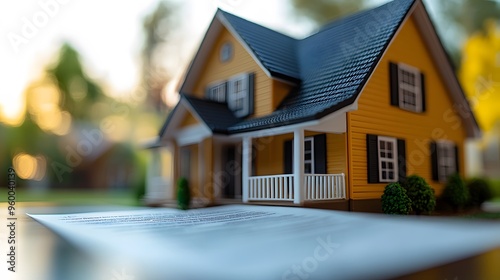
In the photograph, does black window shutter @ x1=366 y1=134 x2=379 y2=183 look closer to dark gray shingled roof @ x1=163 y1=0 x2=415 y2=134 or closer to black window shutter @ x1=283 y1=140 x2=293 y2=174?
dark gray shingled roof @ x1=163 y1=0 x2=415 y2=134

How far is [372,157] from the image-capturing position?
11.2 meters

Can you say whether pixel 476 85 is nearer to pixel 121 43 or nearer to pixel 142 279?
pixel 121 43

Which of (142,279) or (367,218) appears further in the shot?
(367,218)

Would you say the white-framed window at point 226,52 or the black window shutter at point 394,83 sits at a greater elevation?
the white-framed window at point 226,52

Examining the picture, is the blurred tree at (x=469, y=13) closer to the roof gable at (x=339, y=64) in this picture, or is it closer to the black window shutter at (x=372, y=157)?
the roof gable at (x=339, y=64)

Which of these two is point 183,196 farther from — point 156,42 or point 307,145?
point 156,42

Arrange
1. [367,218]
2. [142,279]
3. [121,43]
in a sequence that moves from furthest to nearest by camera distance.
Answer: [121,43] → [367,218] → [142,279]

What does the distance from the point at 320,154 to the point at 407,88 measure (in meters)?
4.12

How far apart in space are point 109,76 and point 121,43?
506 inches

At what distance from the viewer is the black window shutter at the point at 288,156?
39.2 feet

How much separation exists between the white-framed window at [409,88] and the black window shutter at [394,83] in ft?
0.94

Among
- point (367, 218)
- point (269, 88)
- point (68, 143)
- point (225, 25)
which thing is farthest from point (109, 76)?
point (367, 218)

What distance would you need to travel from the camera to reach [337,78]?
37.3 ft

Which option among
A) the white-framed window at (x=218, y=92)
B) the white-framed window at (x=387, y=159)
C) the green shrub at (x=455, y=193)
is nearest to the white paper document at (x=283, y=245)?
the white-framed window at (x=387, y=159)
